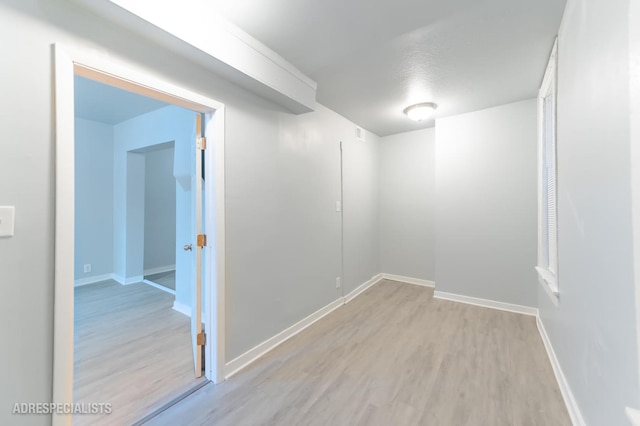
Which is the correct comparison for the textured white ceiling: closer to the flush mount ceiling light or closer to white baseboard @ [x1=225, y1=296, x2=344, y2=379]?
the flush mount ceiling light

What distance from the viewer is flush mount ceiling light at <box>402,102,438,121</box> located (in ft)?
10.00

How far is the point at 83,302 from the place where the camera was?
11.1 ft

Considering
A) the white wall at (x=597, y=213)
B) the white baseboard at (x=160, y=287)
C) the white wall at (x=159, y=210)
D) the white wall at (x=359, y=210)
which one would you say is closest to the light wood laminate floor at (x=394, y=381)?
the white wall at (x=597, y=213)

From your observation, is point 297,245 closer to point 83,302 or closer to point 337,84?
point 337,84

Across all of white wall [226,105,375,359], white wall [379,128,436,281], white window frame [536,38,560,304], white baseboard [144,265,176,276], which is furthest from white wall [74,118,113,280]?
white window frame [536,38,560,304]

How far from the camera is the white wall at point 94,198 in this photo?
→ 4.09 m

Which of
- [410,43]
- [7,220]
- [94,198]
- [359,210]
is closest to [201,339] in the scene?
[7,220]

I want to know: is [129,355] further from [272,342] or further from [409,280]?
[409,280]

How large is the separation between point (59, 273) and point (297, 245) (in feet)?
5.95

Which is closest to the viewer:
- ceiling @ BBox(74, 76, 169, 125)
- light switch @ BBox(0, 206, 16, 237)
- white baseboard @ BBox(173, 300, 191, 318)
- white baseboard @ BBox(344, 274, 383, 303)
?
light switch @ BBox(0, 206, 16, 237)

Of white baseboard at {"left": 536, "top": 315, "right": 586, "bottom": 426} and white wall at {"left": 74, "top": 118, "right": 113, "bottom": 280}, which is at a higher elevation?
white wall at {"left": 74, "top": 118, "right": 113, "bottom": 280}

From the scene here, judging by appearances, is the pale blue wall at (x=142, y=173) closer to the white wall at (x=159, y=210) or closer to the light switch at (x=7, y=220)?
the white wall at (x=159, y=210)

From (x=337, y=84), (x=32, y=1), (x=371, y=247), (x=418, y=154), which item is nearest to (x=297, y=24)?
(x=337, y=84)

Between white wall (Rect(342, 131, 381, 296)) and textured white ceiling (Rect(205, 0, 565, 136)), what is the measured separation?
104cm
